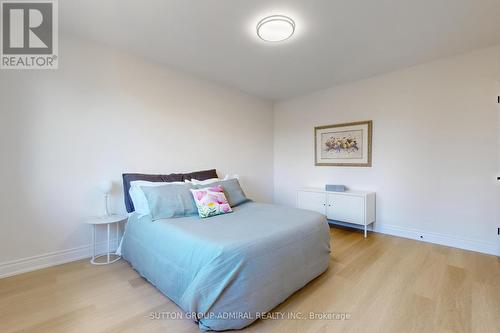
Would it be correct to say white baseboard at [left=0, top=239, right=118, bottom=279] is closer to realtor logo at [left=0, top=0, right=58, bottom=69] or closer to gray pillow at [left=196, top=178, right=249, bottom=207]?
gray pillow at [left=196, top=178, right=249, bottom=207]

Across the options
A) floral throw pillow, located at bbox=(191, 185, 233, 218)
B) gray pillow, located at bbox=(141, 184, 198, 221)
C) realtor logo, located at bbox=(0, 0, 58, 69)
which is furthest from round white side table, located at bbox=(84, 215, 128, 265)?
realtor logo, located at bbox=(0, 0, 58, 69)

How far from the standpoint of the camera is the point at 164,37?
2.38 meters

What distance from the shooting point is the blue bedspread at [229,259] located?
4.66ft

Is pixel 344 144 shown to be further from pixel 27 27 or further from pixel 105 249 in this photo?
pixel 27 27

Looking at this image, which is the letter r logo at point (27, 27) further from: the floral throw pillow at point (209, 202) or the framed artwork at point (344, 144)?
the framed artwork at point (344, 144)

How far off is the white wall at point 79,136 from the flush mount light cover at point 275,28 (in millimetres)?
1506

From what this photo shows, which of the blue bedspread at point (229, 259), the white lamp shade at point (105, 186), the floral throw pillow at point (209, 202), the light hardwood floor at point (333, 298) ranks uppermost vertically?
the white lamp shade at point (105, 186)

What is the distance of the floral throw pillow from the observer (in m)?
2.32

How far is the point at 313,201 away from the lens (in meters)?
3.74

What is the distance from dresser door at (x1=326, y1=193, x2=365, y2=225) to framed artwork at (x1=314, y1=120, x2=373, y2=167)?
0.61m

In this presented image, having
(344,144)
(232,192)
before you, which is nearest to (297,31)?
(232,192)

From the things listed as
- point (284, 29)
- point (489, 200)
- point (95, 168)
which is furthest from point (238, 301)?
point (489, 200)

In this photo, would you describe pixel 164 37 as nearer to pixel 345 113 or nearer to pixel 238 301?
pixel 238 301

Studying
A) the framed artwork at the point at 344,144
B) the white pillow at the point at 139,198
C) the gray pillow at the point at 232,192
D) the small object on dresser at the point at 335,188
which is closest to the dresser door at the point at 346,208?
the small object on dresser at the point at 335,188
